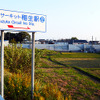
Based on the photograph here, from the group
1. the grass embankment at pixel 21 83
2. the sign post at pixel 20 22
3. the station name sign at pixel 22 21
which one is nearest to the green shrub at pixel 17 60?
the grass embankment at pixel 21 83

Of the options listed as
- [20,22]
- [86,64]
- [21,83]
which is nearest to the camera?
[20,22]

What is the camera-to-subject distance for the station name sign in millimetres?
4297

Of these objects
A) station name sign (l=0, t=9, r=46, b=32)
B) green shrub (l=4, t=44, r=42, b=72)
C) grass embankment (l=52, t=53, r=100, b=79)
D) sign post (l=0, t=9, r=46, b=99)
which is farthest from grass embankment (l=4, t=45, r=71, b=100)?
grass embankment (l=52, t=53, r=100, b=79)

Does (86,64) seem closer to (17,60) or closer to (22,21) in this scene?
(17,60)

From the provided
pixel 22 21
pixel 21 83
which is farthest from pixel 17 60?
pixel 22 21

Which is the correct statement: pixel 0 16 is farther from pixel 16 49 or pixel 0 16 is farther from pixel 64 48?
pixel 64 48

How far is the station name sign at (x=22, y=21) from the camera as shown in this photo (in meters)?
4.30

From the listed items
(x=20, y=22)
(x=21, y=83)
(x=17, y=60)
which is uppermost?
(x=20, y=22)

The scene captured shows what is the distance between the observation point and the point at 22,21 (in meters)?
4.50

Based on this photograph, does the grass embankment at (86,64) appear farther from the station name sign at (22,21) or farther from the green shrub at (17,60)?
the station name sign at (22,21)

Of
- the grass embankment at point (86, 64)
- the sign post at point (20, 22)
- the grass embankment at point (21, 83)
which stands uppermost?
the sign post at point (20, 22)

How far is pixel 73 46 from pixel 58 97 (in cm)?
3712

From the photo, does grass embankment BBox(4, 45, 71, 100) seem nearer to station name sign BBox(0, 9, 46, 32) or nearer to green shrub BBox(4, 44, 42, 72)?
green shrub BBox(4, 44, 42, 72)

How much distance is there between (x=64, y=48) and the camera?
4028 centimetres
